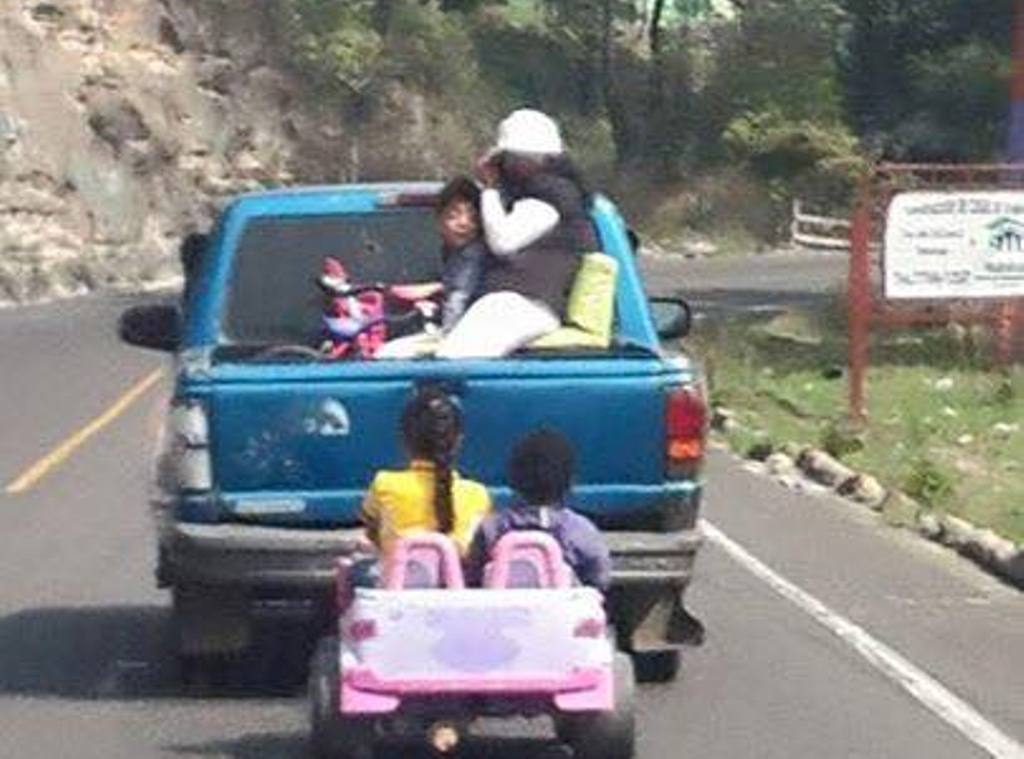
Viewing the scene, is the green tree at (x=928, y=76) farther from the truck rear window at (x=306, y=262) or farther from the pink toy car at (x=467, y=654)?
the pink toy car at (x=467, y=654)

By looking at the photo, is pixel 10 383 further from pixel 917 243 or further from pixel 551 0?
pixel 551 0

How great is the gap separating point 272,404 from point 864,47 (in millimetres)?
53017

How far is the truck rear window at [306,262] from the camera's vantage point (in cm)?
1391

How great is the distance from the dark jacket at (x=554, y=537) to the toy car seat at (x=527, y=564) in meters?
0.10

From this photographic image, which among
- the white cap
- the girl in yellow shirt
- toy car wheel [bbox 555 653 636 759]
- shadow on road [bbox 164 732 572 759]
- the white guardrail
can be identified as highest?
the white cap

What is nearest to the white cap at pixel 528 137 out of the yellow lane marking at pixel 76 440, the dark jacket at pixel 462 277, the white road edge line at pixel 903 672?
the dark jacket at pixel 462 277

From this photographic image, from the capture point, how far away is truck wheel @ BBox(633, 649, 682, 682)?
13062 millimetres

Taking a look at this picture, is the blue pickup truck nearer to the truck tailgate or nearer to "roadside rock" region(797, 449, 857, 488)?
the truck tailgate

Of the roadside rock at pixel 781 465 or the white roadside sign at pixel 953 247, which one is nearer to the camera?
the roadside rock at pixel 781 465

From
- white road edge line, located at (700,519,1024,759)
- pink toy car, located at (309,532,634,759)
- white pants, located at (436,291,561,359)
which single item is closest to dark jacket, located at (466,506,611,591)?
pink toy car, located at (309,532,634,759)

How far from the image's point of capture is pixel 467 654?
34.7 ft

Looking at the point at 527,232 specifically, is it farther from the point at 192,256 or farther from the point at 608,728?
the point at 608,728

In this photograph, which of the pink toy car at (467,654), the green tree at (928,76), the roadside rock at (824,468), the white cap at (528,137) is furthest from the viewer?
the green tree at (928,76)

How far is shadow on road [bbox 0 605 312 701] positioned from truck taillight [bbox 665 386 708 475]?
1.74 metres
